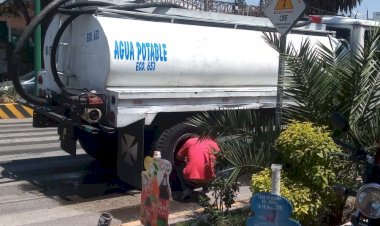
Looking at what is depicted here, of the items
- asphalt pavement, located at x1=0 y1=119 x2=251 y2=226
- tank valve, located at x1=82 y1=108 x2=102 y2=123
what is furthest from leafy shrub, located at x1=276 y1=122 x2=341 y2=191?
tank valve, located at x1=82 y1=108 x2=102 y2=123

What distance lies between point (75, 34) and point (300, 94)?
3.93m

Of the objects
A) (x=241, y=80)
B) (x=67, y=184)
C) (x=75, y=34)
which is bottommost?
(x=67, y=184)

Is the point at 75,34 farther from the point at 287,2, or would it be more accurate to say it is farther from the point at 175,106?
the point at 287,2

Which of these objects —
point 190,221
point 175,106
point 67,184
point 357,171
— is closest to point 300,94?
point 357,171

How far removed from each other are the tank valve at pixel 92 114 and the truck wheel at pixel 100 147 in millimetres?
1514

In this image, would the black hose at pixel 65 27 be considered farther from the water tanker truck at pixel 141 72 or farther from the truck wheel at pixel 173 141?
the truck wheel at pixel 173 141

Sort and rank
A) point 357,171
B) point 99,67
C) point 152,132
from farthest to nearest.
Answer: point 152,132 < point 99,67 < point 357,171

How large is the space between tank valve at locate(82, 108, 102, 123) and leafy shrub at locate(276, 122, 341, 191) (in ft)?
10.1

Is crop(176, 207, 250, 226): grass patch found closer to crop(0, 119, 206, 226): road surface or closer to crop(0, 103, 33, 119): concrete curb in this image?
crop(0, 119, 206, 226): road surface

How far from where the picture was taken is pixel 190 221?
21.5ft

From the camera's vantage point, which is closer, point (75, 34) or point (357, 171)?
point (357, 171)

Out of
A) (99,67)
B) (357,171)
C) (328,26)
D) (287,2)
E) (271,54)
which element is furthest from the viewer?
(328,26)

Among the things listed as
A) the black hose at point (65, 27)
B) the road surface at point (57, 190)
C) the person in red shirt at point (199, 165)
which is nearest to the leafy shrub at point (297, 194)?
the person in red shirt at point (199, 165)

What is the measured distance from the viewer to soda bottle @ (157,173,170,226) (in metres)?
5.64
